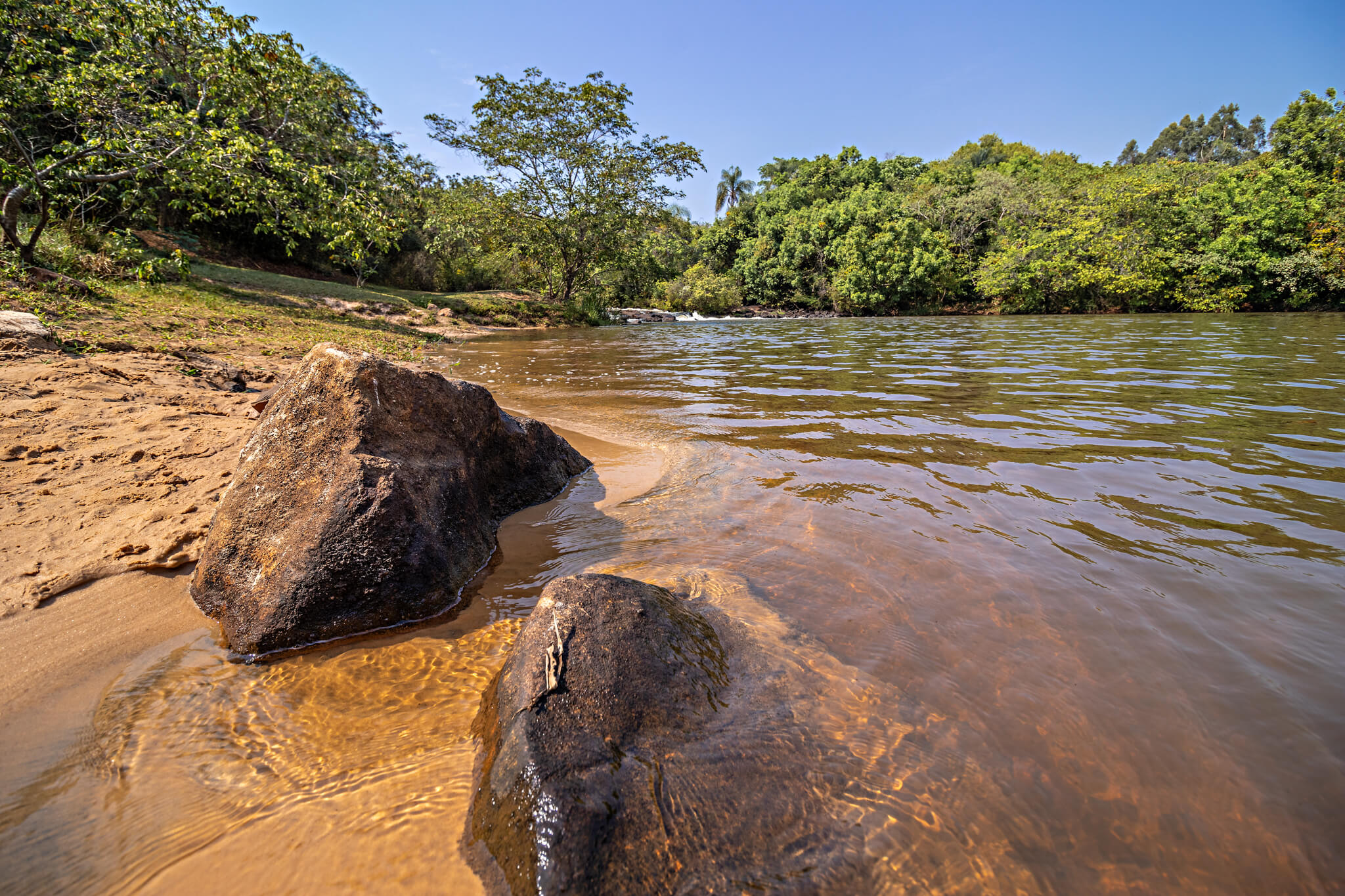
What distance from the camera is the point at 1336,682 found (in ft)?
5.93

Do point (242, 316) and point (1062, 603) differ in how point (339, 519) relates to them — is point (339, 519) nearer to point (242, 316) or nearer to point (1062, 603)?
point (1062, 603)

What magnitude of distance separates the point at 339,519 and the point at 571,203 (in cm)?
2291

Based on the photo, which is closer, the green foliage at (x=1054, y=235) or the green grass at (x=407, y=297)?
the green grass at (x=407, y=297)

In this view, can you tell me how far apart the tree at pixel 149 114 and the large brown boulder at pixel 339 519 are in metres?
7.63

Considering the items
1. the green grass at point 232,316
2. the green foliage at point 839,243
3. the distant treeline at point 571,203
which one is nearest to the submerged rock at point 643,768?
the green grass at point 232,316

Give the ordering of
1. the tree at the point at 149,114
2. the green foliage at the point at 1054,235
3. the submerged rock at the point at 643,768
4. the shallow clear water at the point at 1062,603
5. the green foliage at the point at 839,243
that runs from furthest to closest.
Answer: the green foliage at the point at 839,243, the green foliage at the point at 1054,235, the tree at the point at 149,114, the shallow clear water at the point at 1062,603, the submerged rock at the point at 643,768

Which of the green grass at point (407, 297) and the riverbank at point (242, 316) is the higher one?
the green grass at point (407, 297)

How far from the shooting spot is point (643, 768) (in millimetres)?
1464

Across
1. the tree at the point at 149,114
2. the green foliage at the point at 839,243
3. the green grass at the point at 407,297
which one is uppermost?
the green foliage at the point at 839,243

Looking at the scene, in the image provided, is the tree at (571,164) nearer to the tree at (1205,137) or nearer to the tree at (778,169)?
the tree at (778,169)

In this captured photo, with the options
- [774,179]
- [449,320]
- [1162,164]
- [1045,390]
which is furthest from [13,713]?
[774,179]

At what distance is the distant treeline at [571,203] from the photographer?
26.1 ft

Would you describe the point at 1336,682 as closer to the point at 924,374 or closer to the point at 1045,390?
the point at 1045,390

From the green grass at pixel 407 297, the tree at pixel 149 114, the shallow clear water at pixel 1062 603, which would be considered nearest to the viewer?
the shallow clear water at pixel 1062 603
